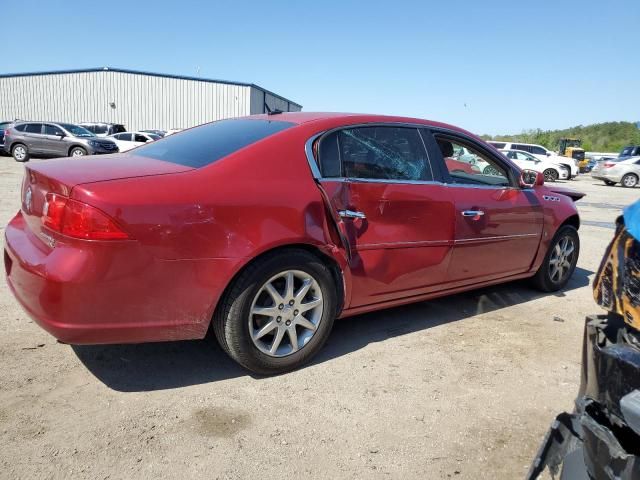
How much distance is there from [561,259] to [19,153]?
19.9 metres

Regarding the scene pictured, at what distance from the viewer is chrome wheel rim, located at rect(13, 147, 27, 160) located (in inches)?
741

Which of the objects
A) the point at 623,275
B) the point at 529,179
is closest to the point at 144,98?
the point at 529,179

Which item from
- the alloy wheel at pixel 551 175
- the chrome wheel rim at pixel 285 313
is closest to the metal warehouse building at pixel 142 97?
the alloy wheel at pixel 551 175

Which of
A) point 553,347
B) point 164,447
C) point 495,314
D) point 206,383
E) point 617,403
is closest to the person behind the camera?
point 617,403

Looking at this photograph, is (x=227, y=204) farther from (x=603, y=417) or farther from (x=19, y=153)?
(x=19, y=153)

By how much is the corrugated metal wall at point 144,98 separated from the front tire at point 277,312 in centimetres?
3424

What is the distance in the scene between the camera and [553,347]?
362 cm

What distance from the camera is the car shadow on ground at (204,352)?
2.87 metres

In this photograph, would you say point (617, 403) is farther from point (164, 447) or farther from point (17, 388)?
point (17, 388)

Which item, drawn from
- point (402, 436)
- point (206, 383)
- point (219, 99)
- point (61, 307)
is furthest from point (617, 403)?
point (219, 99)

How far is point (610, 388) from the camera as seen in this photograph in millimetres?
1551

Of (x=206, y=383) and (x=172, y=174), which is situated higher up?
(x=172, y=174)

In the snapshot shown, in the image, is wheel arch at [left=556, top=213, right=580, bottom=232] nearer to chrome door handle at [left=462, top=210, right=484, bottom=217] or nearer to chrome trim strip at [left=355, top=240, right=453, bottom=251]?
chrome door handle at [left=462, top=210, right=484, bottom=217]

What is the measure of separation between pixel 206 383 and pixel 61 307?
0.92m
